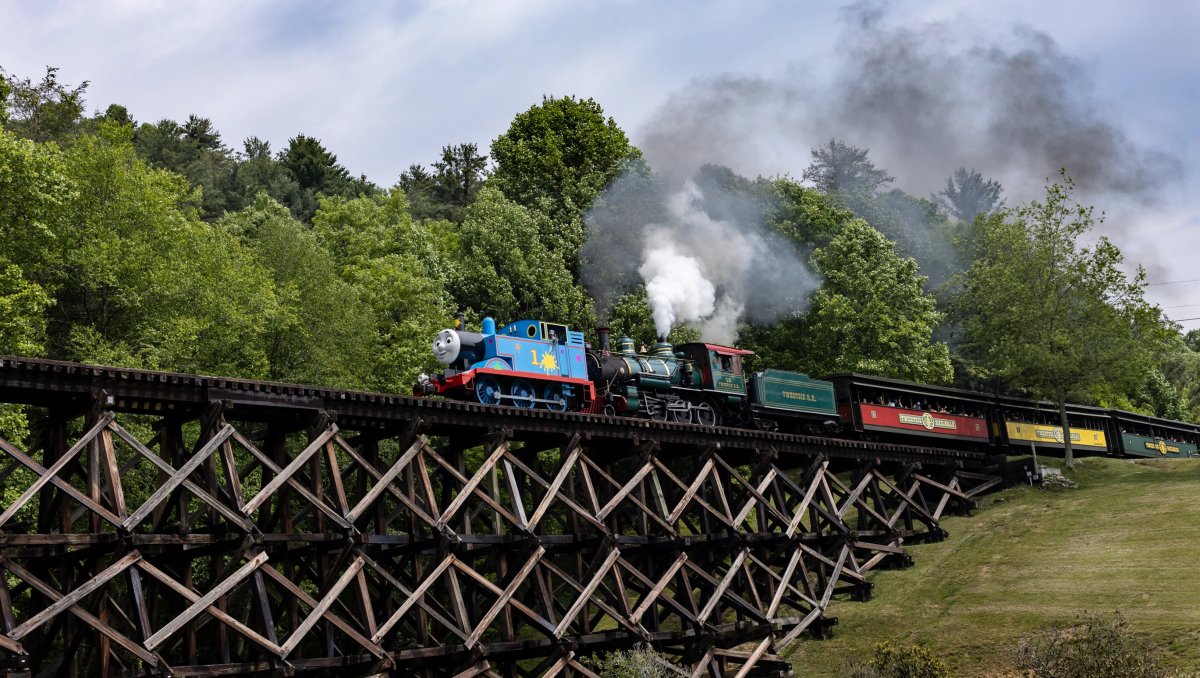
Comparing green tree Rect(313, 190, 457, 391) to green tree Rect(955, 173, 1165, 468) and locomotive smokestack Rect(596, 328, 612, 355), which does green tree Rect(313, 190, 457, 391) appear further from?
green tree Rect(955, 173, 1165, 468)

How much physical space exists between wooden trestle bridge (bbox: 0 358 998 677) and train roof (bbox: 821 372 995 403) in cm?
302

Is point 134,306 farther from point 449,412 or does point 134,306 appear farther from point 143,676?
point 143,676

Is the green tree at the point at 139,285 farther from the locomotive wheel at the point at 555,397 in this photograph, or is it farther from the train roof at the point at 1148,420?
the train roof at the point at 1148,420

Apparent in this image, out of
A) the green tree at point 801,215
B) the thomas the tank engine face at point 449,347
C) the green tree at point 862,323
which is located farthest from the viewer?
the green tree at point 801,215

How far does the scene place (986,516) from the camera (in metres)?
36.3

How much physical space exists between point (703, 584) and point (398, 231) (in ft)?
84.0

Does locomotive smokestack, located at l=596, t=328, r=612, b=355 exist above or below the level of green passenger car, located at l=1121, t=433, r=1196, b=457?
above

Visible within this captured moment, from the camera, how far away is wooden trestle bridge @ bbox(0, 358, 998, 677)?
1714cm

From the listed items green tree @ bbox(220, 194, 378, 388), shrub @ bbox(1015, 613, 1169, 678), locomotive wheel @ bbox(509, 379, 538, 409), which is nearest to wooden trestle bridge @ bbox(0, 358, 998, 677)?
locomotive wheel @ bbox(509, 379, 538, 409)

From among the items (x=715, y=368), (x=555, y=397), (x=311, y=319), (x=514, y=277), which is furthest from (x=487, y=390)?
(x=514, y=277)

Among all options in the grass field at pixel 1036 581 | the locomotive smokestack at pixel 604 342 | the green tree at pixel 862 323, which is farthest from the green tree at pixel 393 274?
the grass field at pixel 1036 581

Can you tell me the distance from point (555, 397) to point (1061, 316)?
2397 cm

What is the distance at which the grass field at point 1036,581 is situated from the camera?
2486 centimetres

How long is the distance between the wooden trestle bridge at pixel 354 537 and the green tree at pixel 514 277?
40.7 ft
